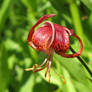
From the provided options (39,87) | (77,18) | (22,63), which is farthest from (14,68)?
(77,18)

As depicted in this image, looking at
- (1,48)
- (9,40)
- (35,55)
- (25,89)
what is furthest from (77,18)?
(9,40)

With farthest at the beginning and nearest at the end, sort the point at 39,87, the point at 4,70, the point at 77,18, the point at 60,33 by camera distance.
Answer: the point at 4,70 → the point at 39,87 → the point at 77,18 → the point at 60,33

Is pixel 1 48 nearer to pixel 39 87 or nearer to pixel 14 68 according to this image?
pixel 14 68

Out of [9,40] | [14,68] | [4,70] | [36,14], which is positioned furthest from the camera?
[9,40]

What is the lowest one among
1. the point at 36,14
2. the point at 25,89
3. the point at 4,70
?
the point at 25,89

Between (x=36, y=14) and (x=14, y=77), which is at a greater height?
(x=36, y=14)

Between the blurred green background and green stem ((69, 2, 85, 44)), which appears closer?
the blurred green background

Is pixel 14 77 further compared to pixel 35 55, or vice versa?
pixel 14 77

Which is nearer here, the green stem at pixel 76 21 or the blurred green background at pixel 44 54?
the blurred green background at pixel 44 54
